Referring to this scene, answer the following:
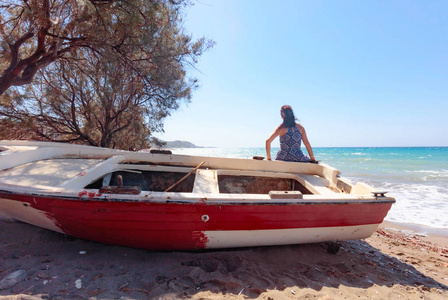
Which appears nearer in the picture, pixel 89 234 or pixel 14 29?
pixel 89 234

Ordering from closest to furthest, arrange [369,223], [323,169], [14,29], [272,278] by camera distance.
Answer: [272,278]
[369,223]
[323,169]
[14,29]

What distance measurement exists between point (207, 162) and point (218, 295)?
2.38 metres

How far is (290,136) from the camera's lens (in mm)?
4199

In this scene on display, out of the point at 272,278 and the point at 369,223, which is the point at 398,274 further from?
the point at 272,278

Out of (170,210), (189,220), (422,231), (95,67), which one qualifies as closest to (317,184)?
(189,220)

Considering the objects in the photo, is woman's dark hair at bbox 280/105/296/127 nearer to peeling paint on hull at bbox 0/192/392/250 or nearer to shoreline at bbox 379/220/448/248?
peeling paint on hull at bbox 0/192/392/250

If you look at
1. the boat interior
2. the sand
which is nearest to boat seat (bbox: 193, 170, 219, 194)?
the boat interior

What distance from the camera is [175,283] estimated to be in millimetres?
2061

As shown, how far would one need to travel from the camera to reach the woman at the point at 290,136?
165 inches

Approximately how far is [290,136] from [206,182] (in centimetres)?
195

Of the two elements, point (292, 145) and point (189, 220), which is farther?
point (292, 145)

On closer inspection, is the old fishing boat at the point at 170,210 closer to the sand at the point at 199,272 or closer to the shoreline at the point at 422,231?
the sand at the point at 199,272

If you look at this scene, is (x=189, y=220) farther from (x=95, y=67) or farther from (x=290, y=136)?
(x=95, y=67)

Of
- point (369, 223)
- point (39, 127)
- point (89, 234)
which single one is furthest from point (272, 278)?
point (39, 127)
